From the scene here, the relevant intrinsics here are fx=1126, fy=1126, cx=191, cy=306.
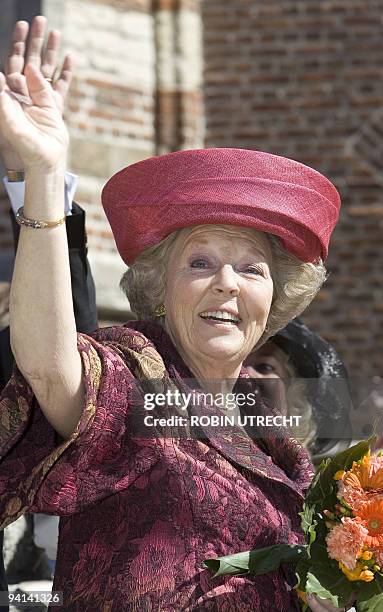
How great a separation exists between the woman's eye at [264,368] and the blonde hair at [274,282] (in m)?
0.80

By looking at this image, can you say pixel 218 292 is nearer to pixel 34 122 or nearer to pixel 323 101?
pixel 34 122

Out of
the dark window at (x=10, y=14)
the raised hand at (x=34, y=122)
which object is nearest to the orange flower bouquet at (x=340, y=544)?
the raised hand at (x=34, y=122)

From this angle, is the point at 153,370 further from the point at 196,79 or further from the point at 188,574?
the point at 196,79

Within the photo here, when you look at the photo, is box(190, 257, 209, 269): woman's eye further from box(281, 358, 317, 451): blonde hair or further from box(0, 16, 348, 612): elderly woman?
box(281, 358, 317, 451): blonde hair

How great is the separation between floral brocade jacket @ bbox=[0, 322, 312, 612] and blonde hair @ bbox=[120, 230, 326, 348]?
311 mm

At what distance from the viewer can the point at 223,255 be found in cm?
249

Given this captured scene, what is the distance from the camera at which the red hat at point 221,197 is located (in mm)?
2447

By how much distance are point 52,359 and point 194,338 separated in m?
0.43

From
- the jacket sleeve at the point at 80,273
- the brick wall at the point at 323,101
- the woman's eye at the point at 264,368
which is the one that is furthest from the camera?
the brick wall at the point at 323,101

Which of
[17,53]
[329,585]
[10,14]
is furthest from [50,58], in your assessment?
[10,14]

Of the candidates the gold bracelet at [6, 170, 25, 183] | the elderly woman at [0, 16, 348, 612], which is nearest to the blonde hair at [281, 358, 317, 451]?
the elderly woman at [0, 16, 348, 612]

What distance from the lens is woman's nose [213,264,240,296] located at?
2.41 meters

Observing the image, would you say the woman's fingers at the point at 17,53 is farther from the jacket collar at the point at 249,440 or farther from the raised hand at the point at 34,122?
the jacket collar at the point at 249,440

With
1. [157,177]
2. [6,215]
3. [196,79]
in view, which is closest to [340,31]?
[196,79]
